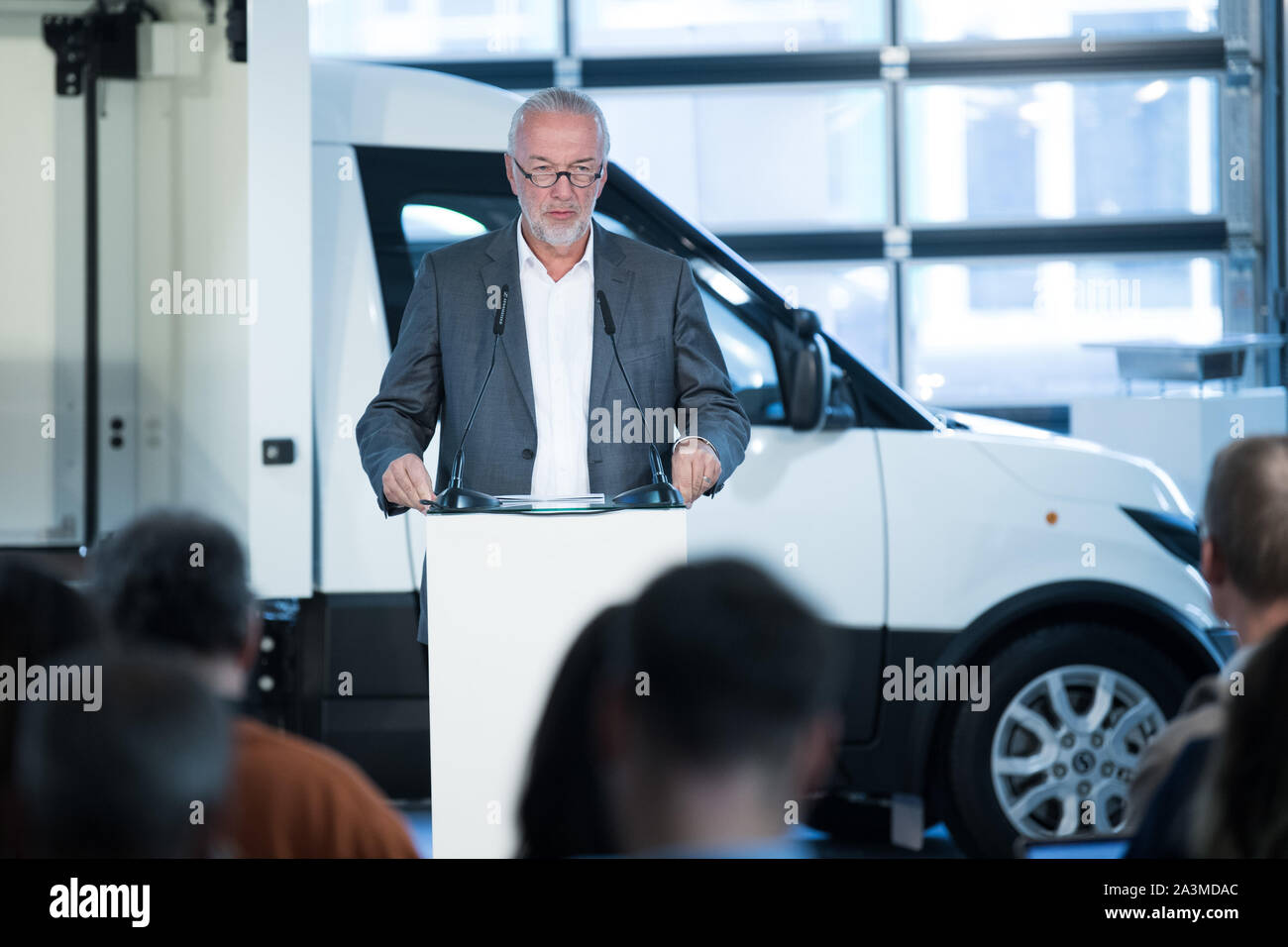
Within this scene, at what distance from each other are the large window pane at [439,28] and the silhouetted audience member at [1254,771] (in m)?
6.37

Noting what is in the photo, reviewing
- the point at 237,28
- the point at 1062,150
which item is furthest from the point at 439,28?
the point at 237,28

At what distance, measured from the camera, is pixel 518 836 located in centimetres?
135

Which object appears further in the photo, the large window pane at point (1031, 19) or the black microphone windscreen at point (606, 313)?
the large window pane at point (1031, 19)

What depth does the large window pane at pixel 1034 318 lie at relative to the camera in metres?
7.36

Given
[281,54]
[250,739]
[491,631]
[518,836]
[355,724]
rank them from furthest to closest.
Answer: [355,724], [281,54], [491,631], [250,739], [518,836]

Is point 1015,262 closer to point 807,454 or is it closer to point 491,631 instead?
point 807,454

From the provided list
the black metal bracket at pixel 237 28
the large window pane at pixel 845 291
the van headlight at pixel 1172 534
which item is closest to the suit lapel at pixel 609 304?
the black metal bracket at pixel 237 28

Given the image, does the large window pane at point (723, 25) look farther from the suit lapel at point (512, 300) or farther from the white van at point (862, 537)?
the suit lapel at point (512, 300)

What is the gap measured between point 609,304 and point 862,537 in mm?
1159

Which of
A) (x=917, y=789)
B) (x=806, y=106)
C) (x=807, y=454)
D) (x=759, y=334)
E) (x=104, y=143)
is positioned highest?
(x=806, y=106)

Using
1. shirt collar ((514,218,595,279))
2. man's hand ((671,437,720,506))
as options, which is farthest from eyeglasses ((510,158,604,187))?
man's hand ((671,437,720,506))

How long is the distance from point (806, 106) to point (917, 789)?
4.41 meters

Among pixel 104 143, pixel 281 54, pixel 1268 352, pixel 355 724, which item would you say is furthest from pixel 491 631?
pixel 1268 352

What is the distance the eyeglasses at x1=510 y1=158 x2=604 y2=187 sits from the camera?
296cm
